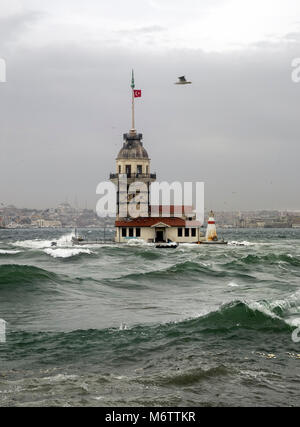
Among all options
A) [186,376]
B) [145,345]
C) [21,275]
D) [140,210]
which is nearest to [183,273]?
[21,275]

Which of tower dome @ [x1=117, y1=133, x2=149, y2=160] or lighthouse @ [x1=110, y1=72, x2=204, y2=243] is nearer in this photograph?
lighthouse @ [x1=110, y1=72, x2=204, y2=243]

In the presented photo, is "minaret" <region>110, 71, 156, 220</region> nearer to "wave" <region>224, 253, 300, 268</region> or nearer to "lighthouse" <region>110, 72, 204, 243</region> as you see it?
"lighthouse" <region>110, 72, 204, 243</region>

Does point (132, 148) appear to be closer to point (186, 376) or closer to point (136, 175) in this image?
point (136, 175)

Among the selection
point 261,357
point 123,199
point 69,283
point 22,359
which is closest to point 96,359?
point 22,359

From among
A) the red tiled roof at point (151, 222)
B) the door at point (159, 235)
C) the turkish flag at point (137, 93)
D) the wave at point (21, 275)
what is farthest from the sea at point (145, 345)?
the turkish flag at point (137, 93)

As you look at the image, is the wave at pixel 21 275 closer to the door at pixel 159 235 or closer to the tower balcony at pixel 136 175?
the door at pixel 159 235

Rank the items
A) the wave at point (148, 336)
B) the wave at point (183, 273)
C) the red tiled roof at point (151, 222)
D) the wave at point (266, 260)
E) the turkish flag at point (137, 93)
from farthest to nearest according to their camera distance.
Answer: the turkish flag at point (137, 93) → the red tiled roof at point (151, 222) → the wave at point (266, 260) → the wave at point (183, 273) → the wave at point (148, 336)

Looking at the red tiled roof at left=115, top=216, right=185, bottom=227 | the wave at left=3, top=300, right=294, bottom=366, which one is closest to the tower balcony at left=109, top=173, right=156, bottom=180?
the red tiled roof at left=115, top=216, right=185, bottom=227

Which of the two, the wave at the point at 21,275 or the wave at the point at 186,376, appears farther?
the wave at the point at 21,275
